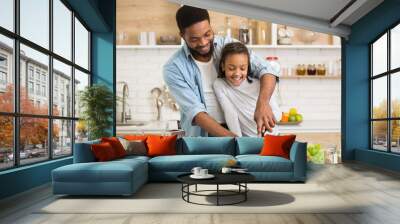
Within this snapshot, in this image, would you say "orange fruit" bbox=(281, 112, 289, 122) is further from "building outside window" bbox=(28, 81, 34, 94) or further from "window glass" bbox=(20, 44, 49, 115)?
"building outside window" bbox=(28, 81, 34, 94)

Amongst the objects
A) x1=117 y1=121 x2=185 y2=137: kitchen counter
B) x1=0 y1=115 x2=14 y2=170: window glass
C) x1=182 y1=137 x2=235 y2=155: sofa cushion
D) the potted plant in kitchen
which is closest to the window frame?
x1=0 y1=115 x2=14 y2=170: window glass

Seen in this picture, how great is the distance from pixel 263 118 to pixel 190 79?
1.66m

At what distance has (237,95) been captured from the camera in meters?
8.57

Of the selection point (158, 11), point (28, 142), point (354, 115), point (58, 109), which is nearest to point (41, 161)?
point (28, 142)

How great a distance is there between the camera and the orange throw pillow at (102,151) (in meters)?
5.72

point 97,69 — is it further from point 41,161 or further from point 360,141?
point 360,141

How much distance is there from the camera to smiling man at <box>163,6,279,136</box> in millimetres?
8492

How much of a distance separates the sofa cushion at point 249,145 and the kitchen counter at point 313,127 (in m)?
2.45

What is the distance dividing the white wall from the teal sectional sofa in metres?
2.74

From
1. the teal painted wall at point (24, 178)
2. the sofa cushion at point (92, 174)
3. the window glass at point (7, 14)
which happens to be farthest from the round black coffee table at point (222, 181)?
the window glass at point (7, 14)

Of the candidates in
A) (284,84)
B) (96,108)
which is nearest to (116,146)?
(96,108)

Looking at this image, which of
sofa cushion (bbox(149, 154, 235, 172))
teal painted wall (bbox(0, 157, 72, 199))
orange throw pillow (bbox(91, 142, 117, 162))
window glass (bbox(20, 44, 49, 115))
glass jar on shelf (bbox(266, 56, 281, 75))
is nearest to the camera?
teal painted wall (bbox(0, 157, 72, 199))

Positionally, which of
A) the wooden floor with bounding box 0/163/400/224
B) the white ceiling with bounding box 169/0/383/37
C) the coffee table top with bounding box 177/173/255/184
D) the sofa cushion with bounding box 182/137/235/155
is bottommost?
the wooden floor with bounding box 0/163/400/224

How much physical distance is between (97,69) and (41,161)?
3111mm
